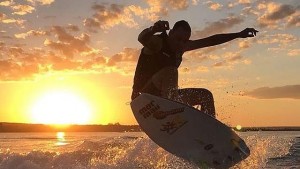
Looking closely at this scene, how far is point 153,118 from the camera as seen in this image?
899 centimetres

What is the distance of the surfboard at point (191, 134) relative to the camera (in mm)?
8258

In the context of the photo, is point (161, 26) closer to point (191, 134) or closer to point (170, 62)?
point (170, 62)

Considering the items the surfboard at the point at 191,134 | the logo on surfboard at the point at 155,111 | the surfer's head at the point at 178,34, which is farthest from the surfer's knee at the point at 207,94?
→ the surfer's head at the point at 178,34

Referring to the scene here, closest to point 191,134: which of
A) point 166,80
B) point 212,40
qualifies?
point 166,80

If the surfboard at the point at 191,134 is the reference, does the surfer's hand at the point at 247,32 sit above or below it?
above

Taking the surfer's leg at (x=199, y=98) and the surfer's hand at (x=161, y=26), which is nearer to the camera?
the surfer's hand at (x=161, y=26)

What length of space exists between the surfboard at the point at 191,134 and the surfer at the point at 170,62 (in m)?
0.30

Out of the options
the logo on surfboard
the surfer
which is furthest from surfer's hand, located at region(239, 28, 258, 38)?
the logo on surfboard

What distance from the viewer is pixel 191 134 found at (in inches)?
334

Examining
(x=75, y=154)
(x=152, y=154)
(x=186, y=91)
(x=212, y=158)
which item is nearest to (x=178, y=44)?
(x=186, y=91)

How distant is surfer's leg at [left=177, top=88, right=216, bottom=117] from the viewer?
884 centimetres

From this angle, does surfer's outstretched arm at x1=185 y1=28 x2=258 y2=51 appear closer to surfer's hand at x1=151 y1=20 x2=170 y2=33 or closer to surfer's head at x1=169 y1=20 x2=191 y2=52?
surfer's head at x1=169 y1=20 x2=191 y2=52

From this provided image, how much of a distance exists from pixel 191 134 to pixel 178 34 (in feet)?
7.35

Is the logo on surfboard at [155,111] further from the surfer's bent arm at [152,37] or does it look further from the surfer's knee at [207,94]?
the surfer's bent arm at [152,37]
